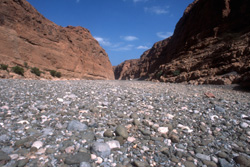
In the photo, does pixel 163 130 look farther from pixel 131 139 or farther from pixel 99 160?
pixel 99 160

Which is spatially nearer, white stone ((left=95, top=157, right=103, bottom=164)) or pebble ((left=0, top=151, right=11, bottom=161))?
pebble ((left=0, top=151, right=11, bottom=161))

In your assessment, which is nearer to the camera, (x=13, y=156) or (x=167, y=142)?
(x=13, y=156)

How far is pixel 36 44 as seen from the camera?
21.8m

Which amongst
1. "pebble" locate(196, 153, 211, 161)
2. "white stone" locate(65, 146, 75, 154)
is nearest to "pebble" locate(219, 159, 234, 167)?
"pebble" locate(196, 153, 211, 161)

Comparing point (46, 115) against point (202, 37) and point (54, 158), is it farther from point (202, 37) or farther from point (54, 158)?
point (202, 37)

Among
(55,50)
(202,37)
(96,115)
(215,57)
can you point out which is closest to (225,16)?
(202,37)

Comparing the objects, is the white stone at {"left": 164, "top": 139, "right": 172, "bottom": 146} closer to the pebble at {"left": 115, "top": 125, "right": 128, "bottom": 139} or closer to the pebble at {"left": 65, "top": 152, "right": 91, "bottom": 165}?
the pebble at {"left": 115, "top": 125, "right": 128, "bottom": 139}

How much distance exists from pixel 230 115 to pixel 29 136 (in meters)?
4.29

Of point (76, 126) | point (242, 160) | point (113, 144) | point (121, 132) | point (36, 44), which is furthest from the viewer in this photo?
point (36, 44)

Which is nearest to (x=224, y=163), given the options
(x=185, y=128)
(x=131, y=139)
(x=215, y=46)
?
(x=185, y=128)

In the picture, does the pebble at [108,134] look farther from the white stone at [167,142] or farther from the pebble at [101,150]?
the white stone at [167,142]

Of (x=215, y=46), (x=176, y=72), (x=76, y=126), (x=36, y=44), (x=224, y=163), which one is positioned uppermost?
(x=36, y=44)

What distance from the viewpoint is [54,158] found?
158cm

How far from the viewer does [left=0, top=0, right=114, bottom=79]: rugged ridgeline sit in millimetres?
17938
